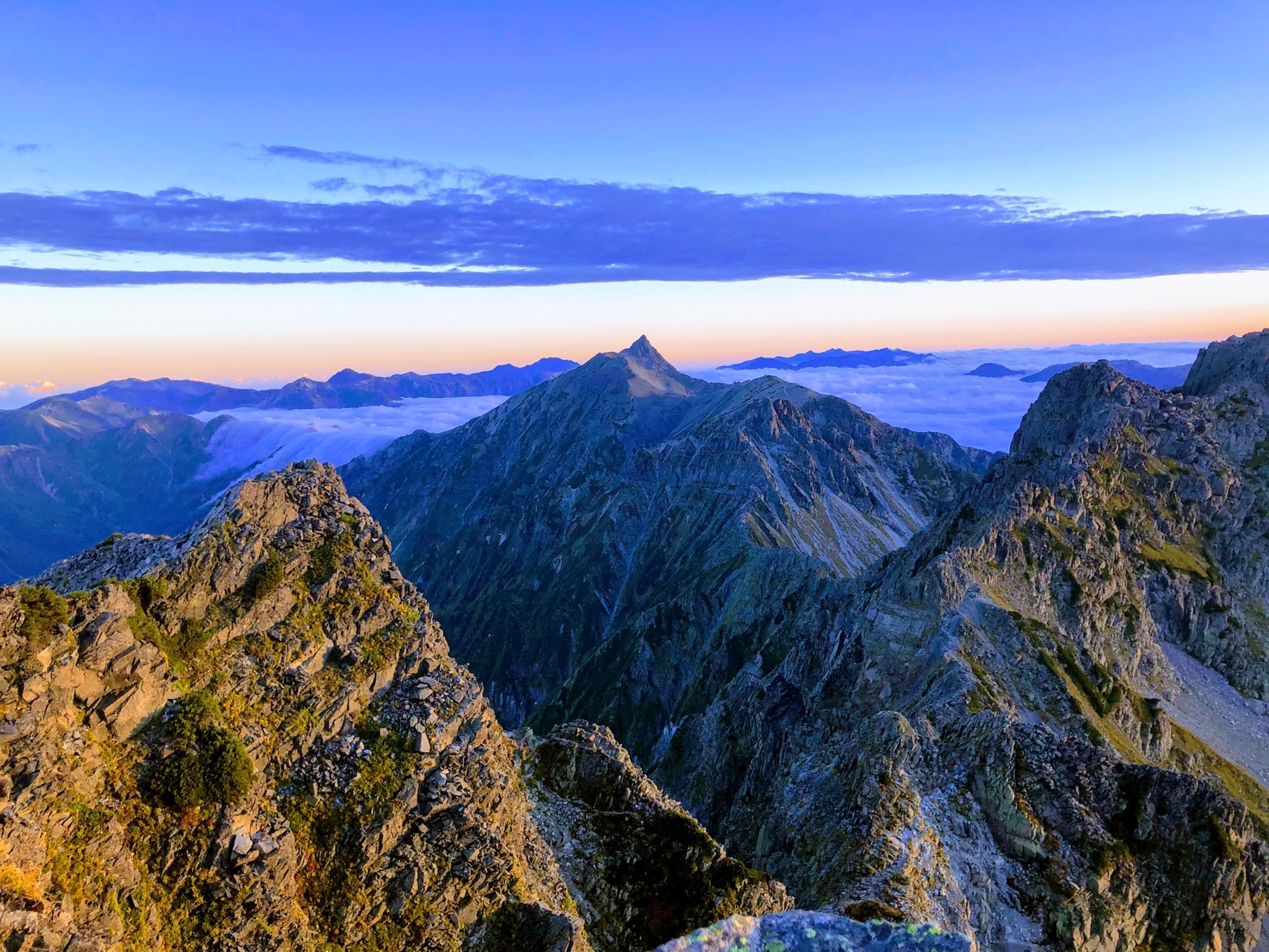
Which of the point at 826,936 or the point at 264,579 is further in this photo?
the point at 264,579

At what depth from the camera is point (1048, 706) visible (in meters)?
83.8

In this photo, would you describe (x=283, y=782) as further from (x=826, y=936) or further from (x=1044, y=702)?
(x=1044, y=702)

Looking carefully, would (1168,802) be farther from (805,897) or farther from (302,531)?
(302,531)

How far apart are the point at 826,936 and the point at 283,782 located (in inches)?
1014

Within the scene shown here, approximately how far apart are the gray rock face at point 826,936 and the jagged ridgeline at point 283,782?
71.4 ft

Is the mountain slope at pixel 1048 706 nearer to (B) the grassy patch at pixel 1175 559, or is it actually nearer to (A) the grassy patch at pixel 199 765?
(B) the grassy patch at pixel 1175 559

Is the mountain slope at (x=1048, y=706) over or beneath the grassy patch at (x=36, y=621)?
beneath

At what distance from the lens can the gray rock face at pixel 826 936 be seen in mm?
14109

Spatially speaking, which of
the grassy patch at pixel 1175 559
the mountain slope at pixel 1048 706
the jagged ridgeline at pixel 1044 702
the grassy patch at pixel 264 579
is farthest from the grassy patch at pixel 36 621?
the grassy patch at pixel 1175 559

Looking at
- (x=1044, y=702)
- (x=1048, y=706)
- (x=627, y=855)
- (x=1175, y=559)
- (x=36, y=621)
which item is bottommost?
(x=1048, y=706)

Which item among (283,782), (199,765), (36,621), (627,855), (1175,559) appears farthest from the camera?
(1175,559)

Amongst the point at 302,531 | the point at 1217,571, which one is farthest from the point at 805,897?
the point at 1217,571

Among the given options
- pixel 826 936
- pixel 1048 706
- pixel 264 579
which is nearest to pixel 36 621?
pixel 264 579

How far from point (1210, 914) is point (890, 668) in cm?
3970
